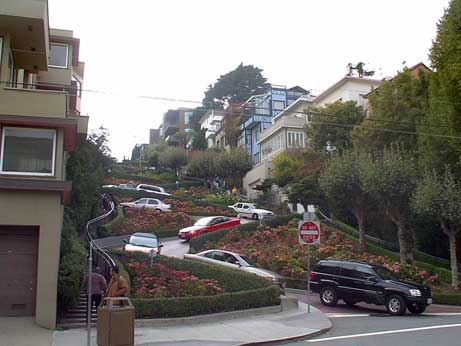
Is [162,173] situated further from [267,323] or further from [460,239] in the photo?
[267,323]

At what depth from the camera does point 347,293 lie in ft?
68.4

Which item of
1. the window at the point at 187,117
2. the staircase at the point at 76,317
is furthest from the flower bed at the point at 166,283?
the window at the point at 187,117

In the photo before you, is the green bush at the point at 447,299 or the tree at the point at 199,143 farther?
the tree at the point at 199,143

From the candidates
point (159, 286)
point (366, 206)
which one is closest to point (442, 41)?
point (366, 206)

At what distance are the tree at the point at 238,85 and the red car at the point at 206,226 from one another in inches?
2670

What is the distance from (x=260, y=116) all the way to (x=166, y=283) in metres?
59.6

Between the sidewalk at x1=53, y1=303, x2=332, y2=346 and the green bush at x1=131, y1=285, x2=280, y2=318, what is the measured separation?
0.47 m

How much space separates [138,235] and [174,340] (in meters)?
16.2

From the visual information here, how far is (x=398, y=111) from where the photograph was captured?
3762cm

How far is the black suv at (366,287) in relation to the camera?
1923cm

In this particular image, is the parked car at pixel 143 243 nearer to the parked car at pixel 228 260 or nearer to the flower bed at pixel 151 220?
the parked car at pixel 228 260

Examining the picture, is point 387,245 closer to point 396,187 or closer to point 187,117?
point 396,187

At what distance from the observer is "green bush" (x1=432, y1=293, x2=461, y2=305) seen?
75.0 ft

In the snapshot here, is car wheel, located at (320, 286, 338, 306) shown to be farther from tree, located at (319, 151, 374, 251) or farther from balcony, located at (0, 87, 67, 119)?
balcony, located at (0, 87, 67, 119)
